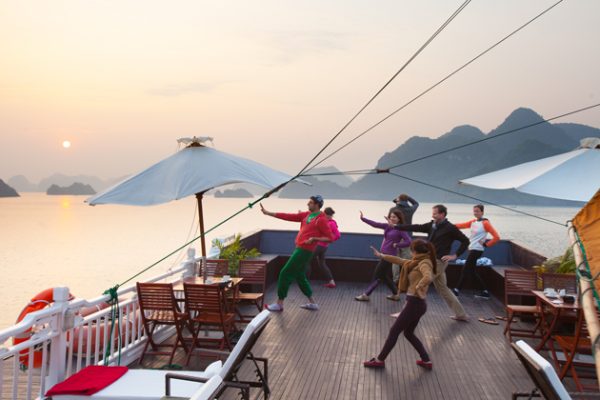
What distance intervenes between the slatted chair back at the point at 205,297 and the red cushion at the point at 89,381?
65.0 inches

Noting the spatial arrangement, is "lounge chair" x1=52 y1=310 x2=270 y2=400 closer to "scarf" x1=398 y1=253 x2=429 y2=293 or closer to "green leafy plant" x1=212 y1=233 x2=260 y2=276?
"scarf" x1=398 y1=253 x2=429 y2=293

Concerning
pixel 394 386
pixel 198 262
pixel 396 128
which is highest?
pixel 396 128

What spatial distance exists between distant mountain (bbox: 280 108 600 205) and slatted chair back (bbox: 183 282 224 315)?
11518 cm

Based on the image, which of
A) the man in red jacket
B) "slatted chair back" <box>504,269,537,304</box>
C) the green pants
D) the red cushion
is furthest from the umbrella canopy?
the red cushion

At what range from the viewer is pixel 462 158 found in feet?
509

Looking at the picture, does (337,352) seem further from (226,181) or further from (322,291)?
(322,291)

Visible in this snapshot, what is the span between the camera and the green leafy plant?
34.1 feet

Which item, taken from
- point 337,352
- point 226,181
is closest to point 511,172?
point 337,352

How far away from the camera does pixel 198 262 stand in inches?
349

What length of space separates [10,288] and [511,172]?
6558cm

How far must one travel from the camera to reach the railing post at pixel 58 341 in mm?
5023

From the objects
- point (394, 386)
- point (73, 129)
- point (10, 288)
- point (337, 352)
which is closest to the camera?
point (394, 386)

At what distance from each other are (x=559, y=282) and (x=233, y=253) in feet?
19.1

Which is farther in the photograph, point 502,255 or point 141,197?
point 502,255
